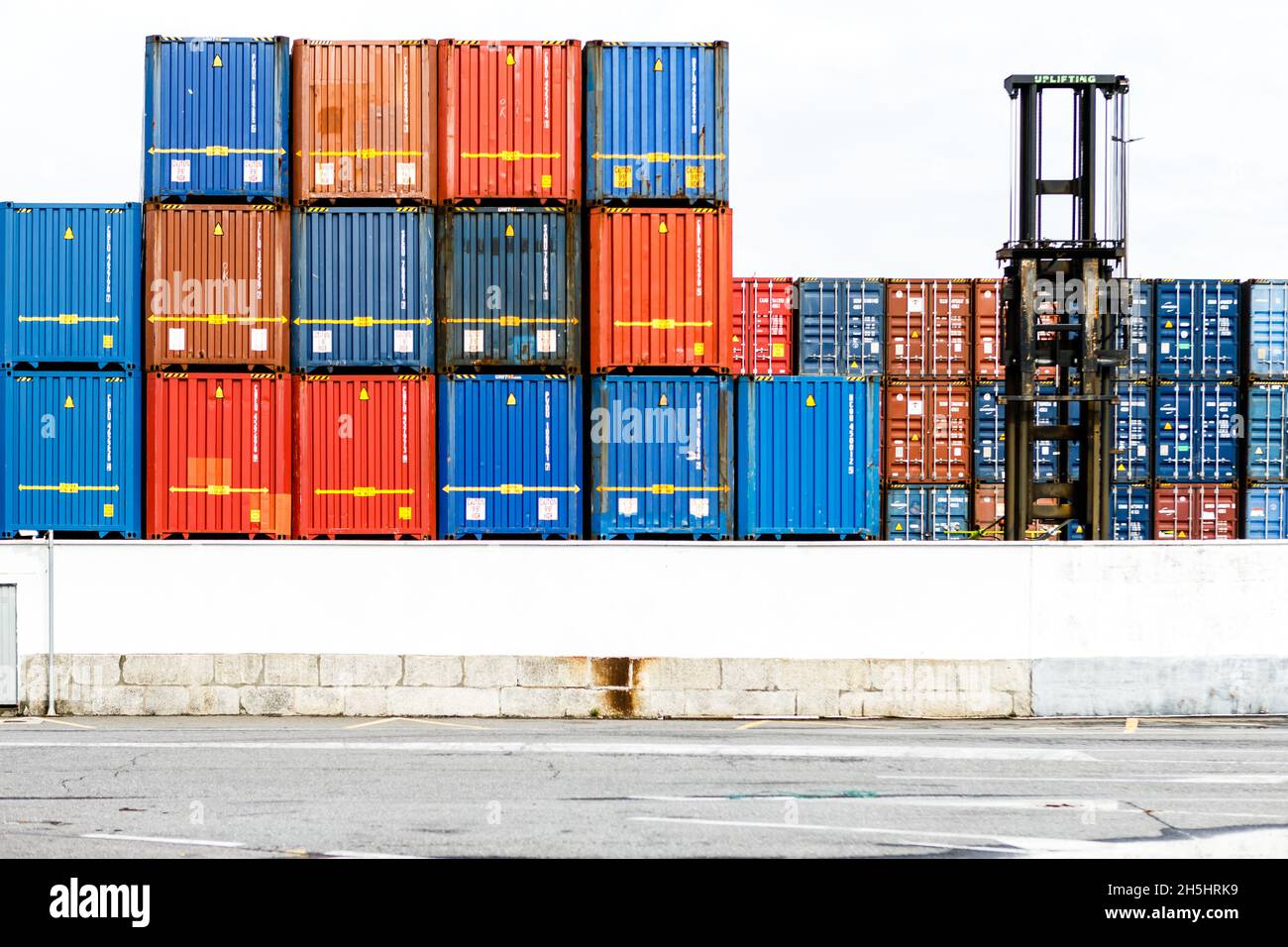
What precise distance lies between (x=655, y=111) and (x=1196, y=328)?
1624 cm

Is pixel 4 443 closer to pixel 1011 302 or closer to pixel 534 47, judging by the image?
pixel 534 47

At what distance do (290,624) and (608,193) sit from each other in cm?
798

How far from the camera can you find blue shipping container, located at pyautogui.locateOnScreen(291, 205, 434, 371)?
2147 cm

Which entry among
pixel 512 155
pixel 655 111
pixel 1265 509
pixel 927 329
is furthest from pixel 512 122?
pixel 1265 509

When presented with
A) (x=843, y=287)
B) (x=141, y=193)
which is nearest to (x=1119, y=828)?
(x=141, y=193)

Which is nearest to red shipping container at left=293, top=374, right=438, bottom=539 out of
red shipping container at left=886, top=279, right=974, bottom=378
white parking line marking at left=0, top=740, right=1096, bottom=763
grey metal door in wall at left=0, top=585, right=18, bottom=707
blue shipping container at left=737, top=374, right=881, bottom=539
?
grey metal door in wall at left=0, top=585, right=18, bottom=707

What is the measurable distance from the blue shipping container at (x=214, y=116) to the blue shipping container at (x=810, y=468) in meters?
8.14

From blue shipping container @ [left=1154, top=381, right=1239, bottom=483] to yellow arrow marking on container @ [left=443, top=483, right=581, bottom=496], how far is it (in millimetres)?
16550

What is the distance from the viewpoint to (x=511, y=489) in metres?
21.3

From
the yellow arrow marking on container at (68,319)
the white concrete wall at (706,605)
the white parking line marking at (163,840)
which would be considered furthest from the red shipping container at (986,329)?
the white parking line marking at (163,840)

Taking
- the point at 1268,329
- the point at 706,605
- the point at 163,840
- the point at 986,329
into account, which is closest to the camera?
the point at 163,840

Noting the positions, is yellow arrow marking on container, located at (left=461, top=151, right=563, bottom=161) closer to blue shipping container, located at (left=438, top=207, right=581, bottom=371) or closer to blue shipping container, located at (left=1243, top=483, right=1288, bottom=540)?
blue shipping container, located at (left=438, top=207, right=581, bottom=371)

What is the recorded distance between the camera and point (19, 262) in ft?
70.8

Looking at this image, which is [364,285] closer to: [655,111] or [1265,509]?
[655,111]
